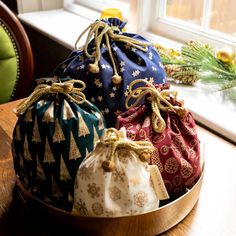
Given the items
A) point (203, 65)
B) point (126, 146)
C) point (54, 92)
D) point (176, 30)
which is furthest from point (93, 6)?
point (126, 146)

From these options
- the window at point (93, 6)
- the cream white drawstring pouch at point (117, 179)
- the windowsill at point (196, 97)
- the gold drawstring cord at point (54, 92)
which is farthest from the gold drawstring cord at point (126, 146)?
the window at point (93, 6)

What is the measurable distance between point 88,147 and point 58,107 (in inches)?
3.1

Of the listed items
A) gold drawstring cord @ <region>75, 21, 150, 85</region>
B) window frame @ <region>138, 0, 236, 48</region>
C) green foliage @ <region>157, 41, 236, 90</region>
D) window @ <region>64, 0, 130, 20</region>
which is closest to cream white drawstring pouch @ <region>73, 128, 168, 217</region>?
gold drawstring cord @ <region>75, 21, 150, 85</region>

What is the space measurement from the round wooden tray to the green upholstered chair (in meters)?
0.74

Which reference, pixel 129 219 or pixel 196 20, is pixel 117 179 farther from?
pixel 196 20

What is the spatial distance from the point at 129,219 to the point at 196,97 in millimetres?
594

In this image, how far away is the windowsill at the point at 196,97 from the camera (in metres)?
0.98

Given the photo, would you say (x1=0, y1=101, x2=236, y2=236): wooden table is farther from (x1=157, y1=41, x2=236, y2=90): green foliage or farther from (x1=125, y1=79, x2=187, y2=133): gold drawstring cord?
(x1=157, y1=41, x2=236, y2=90): green foliage

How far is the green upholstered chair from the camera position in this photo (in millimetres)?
1328

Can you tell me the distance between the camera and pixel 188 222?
2.26ft

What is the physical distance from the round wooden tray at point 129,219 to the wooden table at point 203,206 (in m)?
0.02

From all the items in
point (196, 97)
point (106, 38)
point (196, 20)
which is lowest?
point (196, 97)

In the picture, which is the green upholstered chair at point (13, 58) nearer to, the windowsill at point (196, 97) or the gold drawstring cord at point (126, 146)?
the windowsill at point (196, 97)

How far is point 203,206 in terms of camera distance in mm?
719
